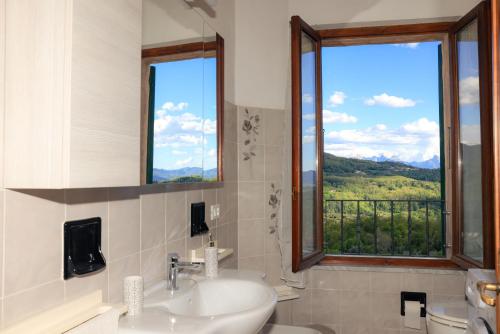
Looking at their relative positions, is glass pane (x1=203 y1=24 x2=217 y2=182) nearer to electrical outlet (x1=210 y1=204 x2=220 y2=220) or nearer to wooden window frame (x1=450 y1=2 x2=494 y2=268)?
electrical outlet (x1=210 y1=204 x2=220 y2=220)

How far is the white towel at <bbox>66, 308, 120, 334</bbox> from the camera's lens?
3.19 ft

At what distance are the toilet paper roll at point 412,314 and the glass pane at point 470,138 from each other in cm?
47

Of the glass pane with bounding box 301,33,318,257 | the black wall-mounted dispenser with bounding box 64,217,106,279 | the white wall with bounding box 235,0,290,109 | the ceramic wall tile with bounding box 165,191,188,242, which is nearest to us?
the black wall-mounted dispenser with bounding box 64,217,106,279

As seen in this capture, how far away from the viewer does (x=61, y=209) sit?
3.60ft

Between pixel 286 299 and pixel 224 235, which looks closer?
pixel 224 235

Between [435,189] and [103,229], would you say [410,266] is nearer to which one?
[435,189]

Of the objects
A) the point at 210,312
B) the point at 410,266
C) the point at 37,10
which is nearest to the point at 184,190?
the point at 210,312

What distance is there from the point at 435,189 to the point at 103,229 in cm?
333

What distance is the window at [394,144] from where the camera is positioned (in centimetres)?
248

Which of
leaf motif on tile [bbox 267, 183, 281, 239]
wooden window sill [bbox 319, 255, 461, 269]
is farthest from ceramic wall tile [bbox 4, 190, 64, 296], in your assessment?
wooden window sill [bbox 319, 255, 461, 269]

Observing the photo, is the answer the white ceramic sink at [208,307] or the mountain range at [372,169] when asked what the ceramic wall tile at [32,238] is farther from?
the mountain range at [372,169]

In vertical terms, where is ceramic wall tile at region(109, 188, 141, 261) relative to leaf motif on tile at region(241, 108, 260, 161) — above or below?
below

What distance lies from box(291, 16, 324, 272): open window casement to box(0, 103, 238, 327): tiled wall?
635 mm

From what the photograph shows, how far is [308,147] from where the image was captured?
8.89ft
